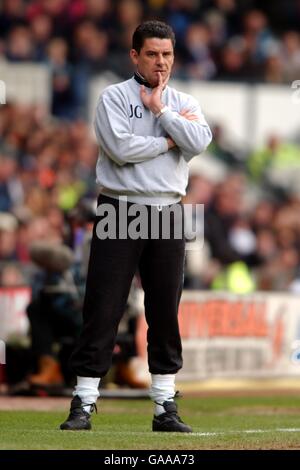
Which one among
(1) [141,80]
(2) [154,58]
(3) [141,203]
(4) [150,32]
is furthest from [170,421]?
(4) [150,32]

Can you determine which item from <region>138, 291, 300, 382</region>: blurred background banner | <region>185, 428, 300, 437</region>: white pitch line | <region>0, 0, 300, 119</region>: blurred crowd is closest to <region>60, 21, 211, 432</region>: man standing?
<region>185, 428, 300, 437</region>: white pitch line

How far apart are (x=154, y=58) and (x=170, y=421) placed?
6.91ft

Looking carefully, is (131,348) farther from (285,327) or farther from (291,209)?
(291,209)

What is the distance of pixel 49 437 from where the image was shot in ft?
25.2

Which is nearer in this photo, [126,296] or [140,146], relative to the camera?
[140,146]

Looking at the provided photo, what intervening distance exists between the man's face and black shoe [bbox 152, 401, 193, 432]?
188 cm

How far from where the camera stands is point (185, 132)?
802cm

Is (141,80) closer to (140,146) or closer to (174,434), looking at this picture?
(140,146)

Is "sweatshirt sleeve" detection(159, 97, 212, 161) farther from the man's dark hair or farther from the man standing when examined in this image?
the man's dark hair

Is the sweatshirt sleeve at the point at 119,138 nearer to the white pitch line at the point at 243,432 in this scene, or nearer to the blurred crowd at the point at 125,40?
the white pitch line at the point at 243,432

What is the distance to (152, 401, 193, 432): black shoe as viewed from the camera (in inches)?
323

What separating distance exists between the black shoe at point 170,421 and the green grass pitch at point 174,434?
0.08 meters

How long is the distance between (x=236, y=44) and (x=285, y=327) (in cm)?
814

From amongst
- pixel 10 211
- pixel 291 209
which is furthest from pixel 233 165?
pixel 10 211
